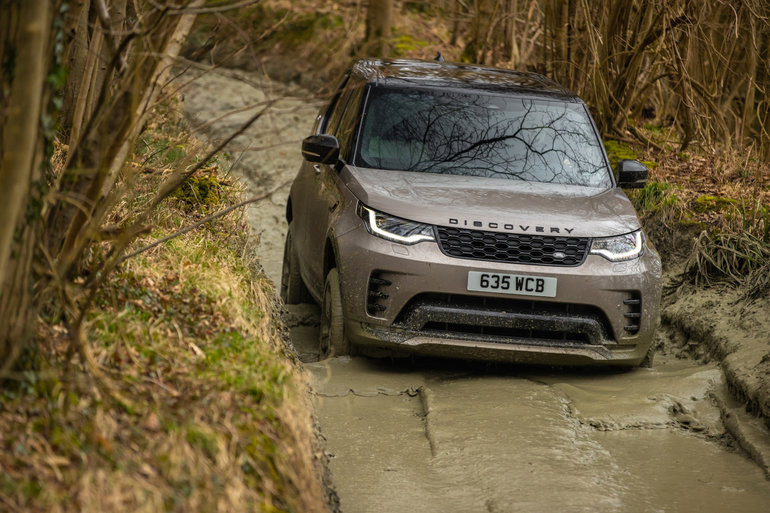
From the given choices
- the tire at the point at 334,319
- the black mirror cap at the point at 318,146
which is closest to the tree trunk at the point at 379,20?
the black mirror cap at the point at 318,146

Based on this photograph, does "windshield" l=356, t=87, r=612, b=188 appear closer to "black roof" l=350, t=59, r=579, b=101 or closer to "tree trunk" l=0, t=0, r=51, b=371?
"black roof" l=350, t=59, r=579, b=101

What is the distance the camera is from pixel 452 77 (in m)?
7.27

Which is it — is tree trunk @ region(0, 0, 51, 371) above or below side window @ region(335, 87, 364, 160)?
above

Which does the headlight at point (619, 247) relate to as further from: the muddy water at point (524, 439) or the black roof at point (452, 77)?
the black roof at point (452, 77)

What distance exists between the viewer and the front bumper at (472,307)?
5762 mm

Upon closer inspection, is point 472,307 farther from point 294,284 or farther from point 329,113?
point 329,113

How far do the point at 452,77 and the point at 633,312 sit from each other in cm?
228

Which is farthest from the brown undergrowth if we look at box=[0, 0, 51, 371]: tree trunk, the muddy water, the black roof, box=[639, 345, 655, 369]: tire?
the black roof

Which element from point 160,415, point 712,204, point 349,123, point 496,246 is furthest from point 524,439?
point 712,204

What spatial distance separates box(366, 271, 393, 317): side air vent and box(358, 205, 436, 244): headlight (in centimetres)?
23

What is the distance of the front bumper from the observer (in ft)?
18.9

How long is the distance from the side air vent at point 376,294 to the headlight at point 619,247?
49.5 inches

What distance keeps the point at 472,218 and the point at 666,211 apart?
3.59 meters

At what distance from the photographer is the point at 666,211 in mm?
8836
